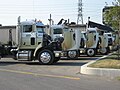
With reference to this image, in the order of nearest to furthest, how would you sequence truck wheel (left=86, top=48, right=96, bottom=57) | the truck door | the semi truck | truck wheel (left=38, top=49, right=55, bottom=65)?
truck wheel (left=38, top=49, right=55, bottom=65) → the semi truck → the truck door → truck wheel (left=86, top=48, right=96, bottom=57)

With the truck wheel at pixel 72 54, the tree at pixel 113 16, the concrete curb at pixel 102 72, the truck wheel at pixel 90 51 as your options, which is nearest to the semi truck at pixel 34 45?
the truck wheel at pixel 72 54

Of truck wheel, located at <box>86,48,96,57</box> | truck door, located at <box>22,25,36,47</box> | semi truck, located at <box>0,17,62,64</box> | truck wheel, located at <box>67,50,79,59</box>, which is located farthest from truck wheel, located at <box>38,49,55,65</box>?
truck wheel, located at <box>86,48,96,57</box>

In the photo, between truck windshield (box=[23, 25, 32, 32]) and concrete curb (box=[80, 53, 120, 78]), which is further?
truck windshield (box=[23, 25, 32, 32])

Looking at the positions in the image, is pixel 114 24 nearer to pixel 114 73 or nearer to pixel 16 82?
pixel 114 73

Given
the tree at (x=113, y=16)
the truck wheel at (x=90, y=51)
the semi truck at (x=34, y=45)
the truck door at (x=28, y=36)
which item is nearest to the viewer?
the tree at (x=113, y=16)

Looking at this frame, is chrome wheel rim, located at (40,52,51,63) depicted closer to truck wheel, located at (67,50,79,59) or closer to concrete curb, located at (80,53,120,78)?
truck wheel, located at (67,50,79,59)

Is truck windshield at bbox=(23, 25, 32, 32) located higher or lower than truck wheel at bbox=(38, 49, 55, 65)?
higher

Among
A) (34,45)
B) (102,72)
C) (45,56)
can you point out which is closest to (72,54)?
(34,45)

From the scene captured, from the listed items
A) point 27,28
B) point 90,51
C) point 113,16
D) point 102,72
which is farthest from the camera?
point 90,51

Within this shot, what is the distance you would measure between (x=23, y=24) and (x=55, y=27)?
19.4 ft

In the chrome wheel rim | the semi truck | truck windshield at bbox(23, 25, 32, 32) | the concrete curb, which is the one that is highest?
truck windshield at bbox(23, 25, 32, 32)

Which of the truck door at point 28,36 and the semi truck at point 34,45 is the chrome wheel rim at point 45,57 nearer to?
the semi truck at point 34,45

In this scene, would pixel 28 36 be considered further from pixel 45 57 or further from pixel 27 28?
pixel 45 57

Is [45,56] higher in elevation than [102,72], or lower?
higher
